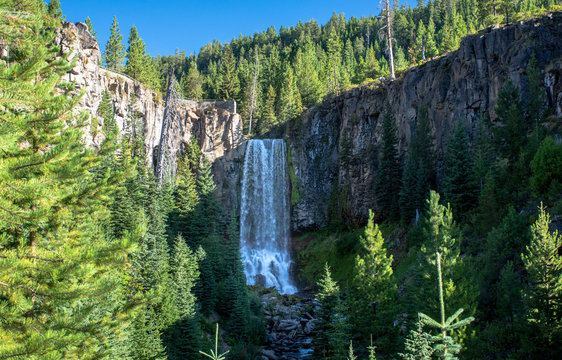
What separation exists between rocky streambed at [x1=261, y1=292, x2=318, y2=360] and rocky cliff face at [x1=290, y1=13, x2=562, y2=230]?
49.1 feet

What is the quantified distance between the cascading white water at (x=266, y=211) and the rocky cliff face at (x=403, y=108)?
216 centimetres

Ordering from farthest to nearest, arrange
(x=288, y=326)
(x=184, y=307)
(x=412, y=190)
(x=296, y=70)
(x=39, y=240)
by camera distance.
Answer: (x=296, y=70) < (x=412, y=190) < (x=288, y=326) < (x=184, y=307) < (x=39, y=240)

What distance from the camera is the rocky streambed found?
100 feet

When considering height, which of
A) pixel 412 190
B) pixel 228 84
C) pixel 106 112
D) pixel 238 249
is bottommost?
pixel 238 249

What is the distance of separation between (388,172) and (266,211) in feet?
62.8

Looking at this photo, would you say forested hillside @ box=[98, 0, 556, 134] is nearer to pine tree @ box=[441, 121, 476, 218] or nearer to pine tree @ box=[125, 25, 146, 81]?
pine tree @ box=[125, 25, 146, 81]

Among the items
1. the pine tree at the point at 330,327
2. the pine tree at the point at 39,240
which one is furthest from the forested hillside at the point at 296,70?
the pine tree at the point at 39,240

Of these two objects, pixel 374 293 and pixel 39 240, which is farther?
pixel 374 293

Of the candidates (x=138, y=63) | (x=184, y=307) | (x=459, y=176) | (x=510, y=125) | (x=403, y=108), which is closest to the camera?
(x=184, y=307)

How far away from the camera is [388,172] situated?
45.2 m

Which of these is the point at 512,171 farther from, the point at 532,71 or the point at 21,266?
the point at 21,266

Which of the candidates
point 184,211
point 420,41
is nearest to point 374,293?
point 184,211

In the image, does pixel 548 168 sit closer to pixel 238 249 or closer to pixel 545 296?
pixel 545 296

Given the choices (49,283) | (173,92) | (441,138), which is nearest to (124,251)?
(49,283)
